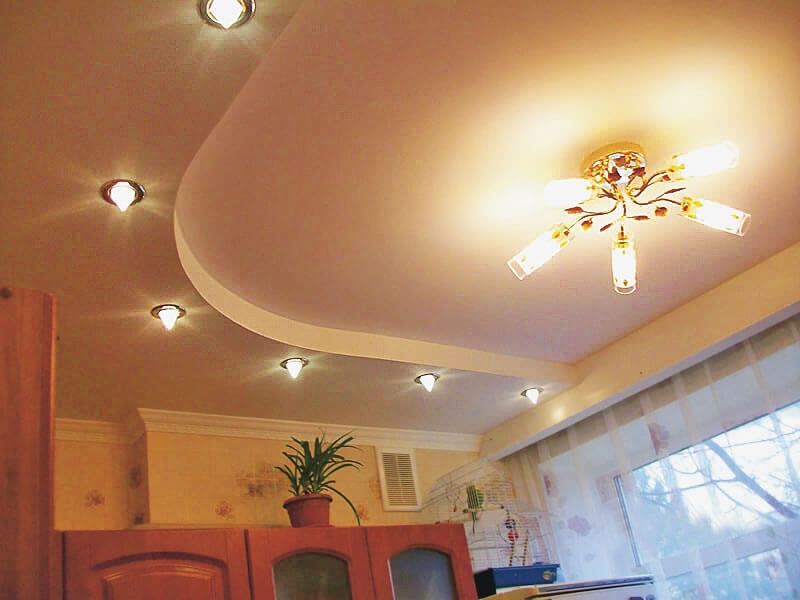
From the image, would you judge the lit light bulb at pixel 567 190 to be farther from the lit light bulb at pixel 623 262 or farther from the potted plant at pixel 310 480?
the potted plant at pixel 310 480

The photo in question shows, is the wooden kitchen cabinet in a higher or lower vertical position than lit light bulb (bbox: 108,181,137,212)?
lower

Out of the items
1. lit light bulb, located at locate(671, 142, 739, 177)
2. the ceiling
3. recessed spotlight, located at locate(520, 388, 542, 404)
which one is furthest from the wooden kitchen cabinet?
lit light bulb, located at locate(671, 142, 739, 177)

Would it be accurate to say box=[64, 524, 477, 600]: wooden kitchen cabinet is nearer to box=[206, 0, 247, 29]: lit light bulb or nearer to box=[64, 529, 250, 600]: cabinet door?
box=[64, 529, 250, 600]: cabinet door

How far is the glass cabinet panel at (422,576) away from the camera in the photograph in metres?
2.77

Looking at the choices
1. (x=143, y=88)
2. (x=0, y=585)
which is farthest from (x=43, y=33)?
(x=0, y=585)

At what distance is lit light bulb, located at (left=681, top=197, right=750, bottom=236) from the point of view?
2.11m

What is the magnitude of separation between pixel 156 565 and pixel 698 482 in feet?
6.51

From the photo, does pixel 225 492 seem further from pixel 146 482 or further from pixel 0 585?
pixel 0 585

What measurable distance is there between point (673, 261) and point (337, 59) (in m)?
1.53

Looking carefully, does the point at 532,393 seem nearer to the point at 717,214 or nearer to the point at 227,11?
the point at 717,214

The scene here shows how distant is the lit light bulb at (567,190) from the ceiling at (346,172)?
14cm

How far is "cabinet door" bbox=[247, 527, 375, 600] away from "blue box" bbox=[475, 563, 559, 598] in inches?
21.8

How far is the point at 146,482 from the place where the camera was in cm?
282

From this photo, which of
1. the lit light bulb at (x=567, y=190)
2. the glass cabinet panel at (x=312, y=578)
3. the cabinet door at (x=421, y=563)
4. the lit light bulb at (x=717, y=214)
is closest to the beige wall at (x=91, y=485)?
the glass cabinet panel at (x=312, y=578)
